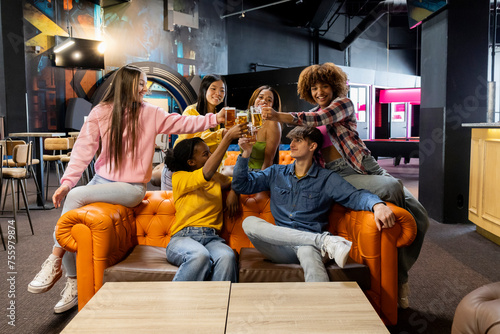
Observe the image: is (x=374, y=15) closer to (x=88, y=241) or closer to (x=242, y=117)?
(x=242, y=117)

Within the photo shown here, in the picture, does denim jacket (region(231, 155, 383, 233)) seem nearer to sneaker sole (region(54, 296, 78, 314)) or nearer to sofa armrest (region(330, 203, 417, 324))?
sofa armrest (region(330, 203, 417, 324))

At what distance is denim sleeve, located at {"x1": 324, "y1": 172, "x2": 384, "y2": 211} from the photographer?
2.23 metres

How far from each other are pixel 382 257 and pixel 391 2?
10288 mm

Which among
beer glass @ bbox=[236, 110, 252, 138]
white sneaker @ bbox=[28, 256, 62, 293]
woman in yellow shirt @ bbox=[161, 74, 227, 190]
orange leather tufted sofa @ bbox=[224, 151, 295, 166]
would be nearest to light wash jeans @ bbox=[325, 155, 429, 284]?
beer glass @ bbox=[236, 110, 252, 138]

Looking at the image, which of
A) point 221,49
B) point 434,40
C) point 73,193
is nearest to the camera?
point 73,193

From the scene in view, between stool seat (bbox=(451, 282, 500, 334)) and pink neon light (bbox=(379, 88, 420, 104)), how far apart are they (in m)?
9.96

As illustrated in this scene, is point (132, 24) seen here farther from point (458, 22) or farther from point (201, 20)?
point (458, 22)

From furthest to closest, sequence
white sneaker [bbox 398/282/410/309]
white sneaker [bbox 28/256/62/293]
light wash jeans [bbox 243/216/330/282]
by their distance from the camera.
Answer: white sneaker [bbox 398/282/410/309], white sneaker [bbox 28/256/62/293], light wash jeans [bbox 243/216/330/282]

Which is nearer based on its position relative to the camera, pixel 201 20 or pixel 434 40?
pixel 434 40

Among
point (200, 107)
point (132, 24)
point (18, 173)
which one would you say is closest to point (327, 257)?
point (200, 107)

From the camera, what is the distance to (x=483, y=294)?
150 centimetres

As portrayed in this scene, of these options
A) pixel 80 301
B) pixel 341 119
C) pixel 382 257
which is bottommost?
pixel 80 301

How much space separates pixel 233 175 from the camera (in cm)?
248

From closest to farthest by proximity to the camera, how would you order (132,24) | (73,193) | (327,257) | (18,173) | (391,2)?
(327,257)
(73,193)
(18,173)
(132,24)
(391,2)
